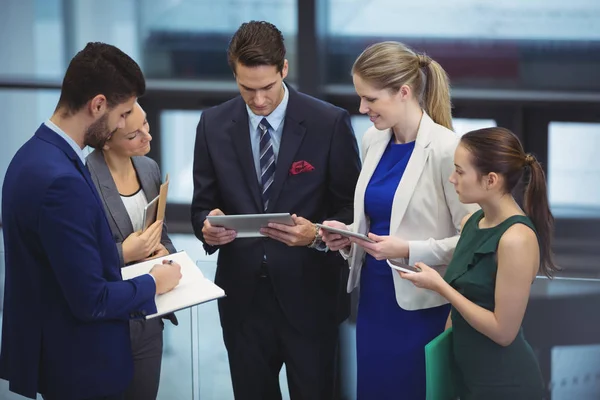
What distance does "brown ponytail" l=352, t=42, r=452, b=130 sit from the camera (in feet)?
8.52

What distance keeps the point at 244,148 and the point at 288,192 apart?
194 mm

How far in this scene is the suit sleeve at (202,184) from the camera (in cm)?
292

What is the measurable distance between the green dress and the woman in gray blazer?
89cm

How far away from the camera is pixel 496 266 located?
2322mm

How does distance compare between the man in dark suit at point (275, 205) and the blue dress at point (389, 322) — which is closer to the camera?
the blue dress at point (389, 322)

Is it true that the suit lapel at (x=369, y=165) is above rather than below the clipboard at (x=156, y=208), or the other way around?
above

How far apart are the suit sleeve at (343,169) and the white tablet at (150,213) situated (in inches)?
20.9

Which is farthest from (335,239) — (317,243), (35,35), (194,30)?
(35,35)

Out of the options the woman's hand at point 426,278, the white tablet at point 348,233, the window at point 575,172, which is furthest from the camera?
the window at point 575,172

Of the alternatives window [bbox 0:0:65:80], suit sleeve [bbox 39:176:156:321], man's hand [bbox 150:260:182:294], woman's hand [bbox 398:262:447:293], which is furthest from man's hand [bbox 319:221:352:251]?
window [bbox 0:0:65:80]

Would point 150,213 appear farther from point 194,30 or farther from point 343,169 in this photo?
point 194,30

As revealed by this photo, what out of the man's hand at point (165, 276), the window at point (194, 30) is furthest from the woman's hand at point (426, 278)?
the window at point (194, 30)

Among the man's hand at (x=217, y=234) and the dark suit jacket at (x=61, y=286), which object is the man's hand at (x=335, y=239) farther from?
the dark suit jacket at (x=61, y=286)

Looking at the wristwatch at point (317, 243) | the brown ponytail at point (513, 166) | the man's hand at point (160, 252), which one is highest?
the brown ponytail at point (513, 166)
